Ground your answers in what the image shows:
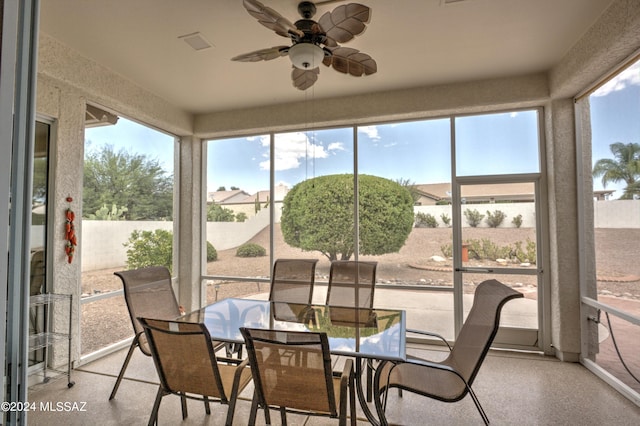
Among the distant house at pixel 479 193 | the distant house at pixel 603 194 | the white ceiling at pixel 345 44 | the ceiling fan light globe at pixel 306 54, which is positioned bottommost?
the distant house at pixel 603 194

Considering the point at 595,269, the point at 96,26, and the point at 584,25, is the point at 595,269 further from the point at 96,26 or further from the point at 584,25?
the point at 96,26

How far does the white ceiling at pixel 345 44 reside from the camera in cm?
250

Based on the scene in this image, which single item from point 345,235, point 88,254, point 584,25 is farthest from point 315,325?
point 584,25

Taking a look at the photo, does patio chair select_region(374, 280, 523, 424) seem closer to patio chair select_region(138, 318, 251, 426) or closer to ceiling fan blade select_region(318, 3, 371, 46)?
patio chair select_region(138, 318, 251, 426)

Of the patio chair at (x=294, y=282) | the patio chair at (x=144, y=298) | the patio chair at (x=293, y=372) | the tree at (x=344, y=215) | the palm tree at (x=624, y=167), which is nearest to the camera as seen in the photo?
the patio chair at (x=293, y=372)

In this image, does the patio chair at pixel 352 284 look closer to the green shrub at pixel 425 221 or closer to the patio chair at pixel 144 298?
the green shrub at pixel 425 221

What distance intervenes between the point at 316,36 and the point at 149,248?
141 inches

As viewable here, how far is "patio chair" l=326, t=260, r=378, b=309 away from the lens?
11.1ft

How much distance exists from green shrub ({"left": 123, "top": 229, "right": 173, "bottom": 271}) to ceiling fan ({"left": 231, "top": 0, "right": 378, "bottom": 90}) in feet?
9.67

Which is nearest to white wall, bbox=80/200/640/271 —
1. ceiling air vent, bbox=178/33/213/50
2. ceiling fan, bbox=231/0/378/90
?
ceiling air vent, bbox=178/33/213/50

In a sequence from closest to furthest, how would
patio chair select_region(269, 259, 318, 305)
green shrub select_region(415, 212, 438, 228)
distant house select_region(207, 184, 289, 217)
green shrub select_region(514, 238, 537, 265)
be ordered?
patio chair select_region(269, 259, 318, 305)
green shrub select_region(514, 238, 537, 265)
green shrub select_region(415, 212, 438, 228)
distant house select_region(207, 184, 289, 217)

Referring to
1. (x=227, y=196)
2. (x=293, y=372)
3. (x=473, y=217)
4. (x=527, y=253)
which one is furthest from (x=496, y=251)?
(x=227, y=196)

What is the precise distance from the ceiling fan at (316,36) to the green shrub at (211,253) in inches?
126

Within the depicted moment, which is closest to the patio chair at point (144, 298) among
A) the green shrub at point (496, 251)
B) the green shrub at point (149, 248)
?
the green shrub at point (149, 248)
